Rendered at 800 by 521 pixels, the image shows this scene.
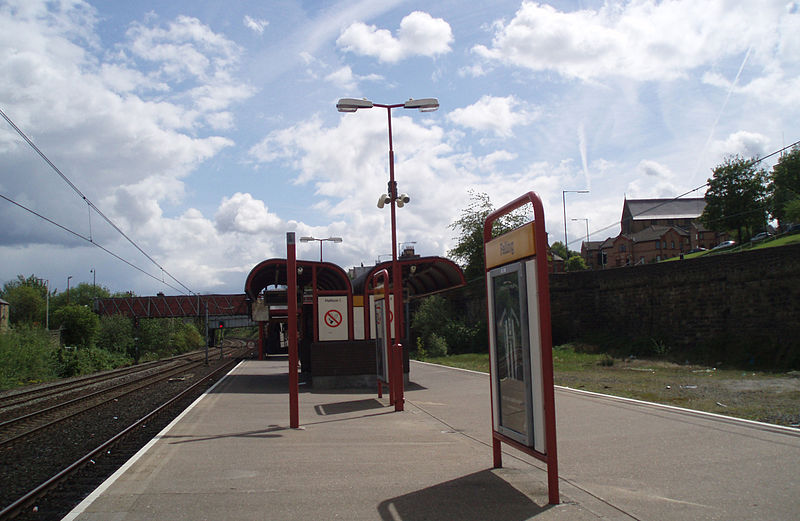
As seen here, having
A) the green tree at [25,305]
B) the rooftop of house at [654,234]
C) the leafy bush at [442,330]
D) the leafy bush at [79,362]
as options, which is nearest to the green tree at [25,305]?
the green tree at [25,305]

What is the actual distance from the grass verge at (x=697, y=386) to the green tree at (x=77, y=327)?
42.8 metres

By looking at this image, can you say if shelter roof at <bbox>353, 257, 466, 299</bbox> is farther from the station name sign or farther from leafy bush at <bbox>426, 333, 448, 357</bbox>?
leafy bush at <bbox>426, 333, 448, 357</bbox>

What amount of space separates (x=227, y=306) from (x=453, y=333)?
127ft

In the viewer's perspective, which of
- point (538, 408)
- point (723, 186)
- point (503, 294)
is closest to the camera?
point (538, 408)

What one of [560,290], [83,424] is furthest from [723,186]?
[83,424]

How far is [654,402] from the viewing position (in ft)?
37.9

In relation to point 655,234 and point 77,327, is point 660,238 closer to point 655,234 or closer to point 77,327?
point 655,234

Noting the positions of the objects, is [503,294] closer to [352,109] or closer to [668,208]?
[352,109]

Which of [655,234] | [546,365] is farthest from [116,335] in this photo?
[655,234]

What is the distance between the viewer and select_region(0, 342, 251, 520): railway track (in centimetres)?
661

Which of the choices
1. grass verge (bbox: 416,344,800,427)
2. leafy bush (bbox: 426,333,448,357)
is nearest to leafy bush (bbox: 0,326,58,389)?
leafy bush (bbox: 426,333,448,357)

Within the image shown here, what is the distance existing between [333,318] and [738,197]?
48026 mm

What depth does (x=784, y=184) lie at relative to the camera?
6112cm

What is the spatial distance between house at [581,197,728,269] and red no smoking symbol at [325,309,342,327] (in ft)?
185
